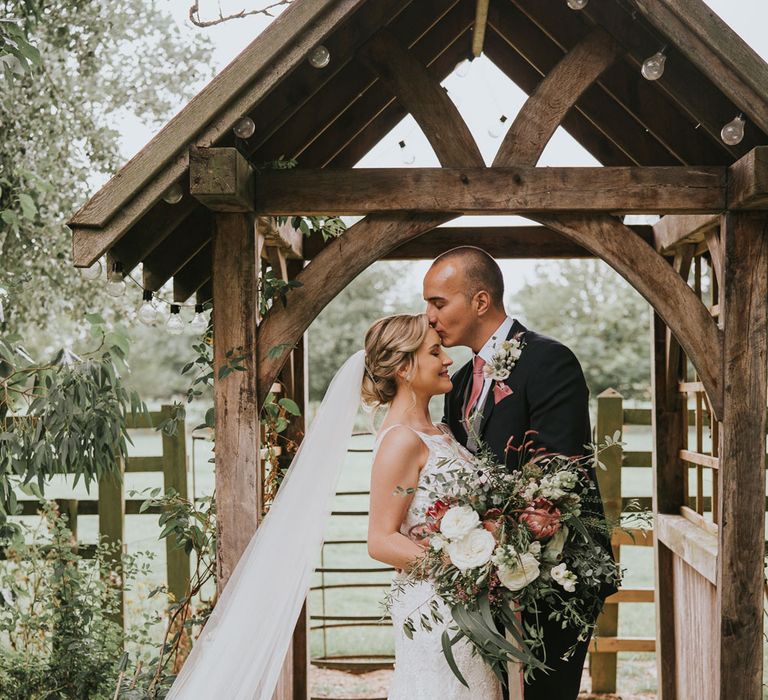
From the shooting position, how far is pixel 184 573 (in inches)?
228

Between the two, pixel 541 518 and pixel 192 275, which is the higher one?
pixel 192 275

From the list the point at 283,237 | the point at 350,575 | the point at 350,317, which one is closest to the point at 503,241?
the point at 283,237

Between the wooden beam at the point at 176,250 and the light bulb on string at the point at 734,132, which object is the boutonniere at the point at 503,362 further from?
the wooden beam at the point at 176,250

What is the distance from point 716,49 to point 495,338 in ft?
4.61

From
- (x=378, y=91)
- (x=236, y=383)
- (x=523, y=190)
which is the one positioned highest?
(x=378, y=91)

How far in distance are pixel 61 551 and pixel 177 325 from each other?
2134 millimetres

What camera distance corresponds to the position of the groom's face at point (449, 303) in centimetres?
358

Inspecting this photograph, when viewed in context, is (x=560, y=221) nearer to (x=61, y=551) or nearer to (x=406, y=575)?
(x=406, y=575)

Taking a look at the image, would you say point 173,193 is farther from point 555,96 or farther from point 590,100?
point 590,100

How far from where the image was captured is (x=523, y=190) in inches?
127

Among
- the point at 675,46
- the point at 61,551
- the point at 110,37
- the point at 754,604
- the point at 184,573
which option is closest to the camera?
the point at 675,46

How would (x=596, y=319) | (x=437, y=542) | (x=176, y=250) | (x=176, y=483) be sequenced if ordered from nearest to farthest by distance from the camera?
(x=437, y=542) < (x=176, y=250) < (x=176, y=483) < (x=596, y=319)

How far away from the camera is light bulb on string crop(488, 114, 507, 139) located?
3760mm

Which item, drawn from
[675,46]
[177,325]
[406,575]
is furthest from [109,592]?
[675,46]
